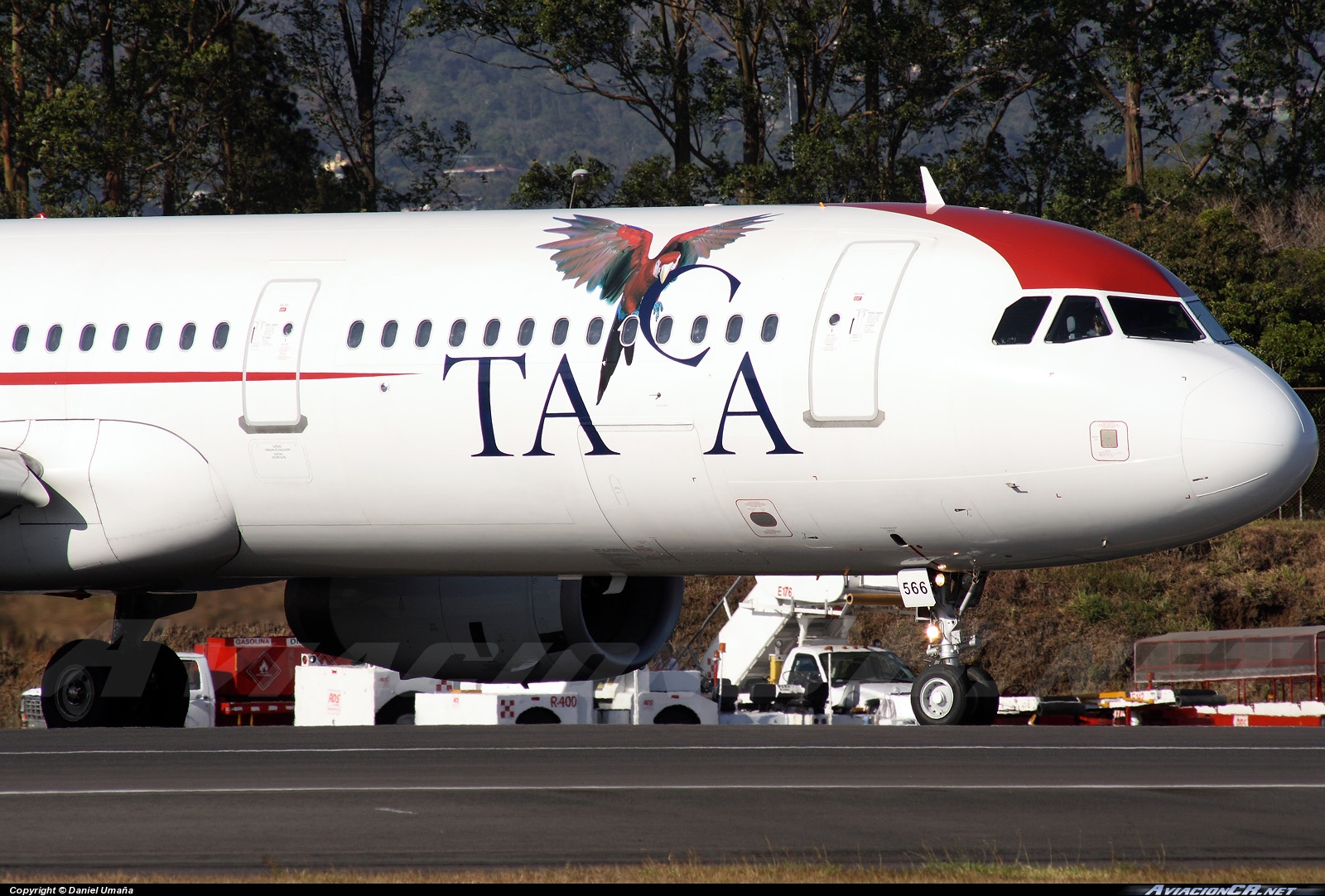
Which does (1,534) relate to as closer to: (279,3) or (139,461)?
(139,461)

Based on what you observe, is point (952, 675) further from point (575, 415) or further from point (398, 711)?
point (398, 711)

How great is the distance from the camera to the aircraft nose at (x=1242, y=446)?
1216 centimetres

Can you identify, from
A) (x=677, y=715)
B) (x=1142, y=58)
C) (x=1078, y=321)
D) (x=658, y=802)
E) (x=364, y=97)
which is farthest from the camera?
(x=364, y=97)

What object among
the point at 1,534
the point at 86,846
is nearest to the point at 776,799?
the point at 86,846

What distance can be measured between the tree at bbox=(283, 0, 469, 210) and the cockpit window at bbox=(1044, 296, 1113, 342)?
3736 centimetres

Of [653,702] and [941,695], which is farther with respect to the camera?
[653,702]

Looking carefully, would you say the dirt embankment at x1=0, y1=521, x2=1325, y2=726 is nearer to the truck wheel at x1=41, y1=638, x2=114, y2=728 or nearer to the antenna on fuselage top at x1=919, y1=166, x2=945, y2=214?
the truck wheel at x1=41, y1=638, x2=114, y2=728

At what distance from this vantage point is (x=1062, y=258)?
13.4 meters

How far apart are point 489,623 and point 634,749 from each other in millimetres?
4251

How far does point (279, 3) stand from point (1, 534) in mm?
38050

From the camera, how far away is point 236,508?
1484 cm

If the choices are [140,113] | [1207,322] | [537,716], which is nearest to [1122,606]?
[537,716]

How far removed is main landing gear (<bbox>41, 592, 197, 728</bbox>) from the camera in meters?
17.1

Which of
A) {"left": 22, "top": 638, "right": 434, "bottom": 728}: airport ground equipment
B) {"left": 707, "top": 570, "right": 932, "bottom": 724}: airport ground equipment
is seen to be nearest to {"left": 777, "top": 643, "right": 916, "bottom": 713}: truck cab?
{"left": 707, "top": 570, "right": 932, "bottom": 724}: airport ground equipment
